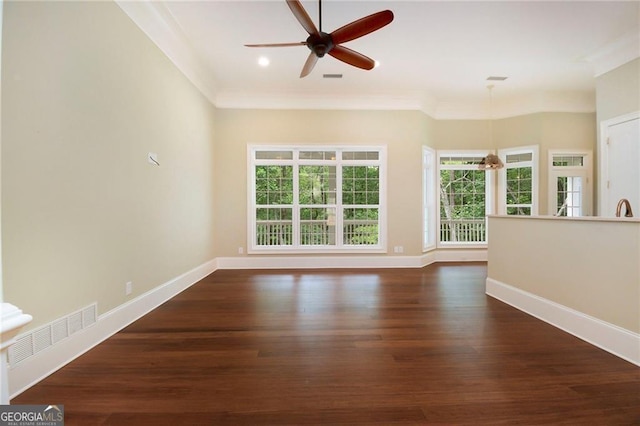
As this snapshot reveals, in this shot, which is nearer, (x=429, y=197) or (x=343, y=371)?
(x=343, y=371)

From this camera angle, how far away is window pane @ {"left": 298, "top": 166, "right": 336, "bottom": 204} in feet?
17.4

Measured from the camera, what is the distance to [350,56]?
9.27 feet

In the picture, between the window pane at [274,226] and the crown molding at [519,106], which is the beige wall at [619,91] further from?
the window pane at [274,226]

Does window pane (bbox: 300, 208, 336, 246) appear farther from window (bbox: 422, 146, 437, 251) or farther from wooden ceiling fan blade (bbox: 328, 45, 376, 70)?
wooden ceiling fan blade (bbox: 328, 45, 376, 70)

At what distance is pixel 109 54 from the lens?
2379 millimetres

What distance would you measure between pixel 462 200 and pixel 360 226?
2315 mm

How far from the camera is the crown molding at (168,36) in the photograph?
2.72 metres

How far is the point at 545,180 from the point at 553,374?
470 centimetres

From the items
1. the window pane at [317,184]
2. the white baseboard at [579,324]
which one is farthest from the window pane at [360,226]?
the white baseboard at [579,324]

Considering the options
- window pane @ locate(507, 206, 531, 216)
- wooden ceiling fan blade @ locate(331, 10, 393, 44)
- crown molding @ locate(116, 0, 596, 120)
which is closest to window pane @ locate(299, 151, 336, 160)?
crown molding @ locate(116, 0, 596, 120)

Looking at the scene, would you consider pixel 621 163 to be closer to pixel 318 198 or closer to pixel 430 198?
pixel 430 198

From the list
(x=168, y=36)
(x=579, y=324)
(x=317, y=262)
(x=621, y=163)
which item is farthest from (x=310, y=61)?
(x=621, y=163)

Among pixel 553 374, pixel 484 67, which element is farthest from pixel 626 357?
pixel 484 67

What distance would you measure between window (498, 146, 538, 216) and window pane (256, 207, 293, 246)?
4252mm
